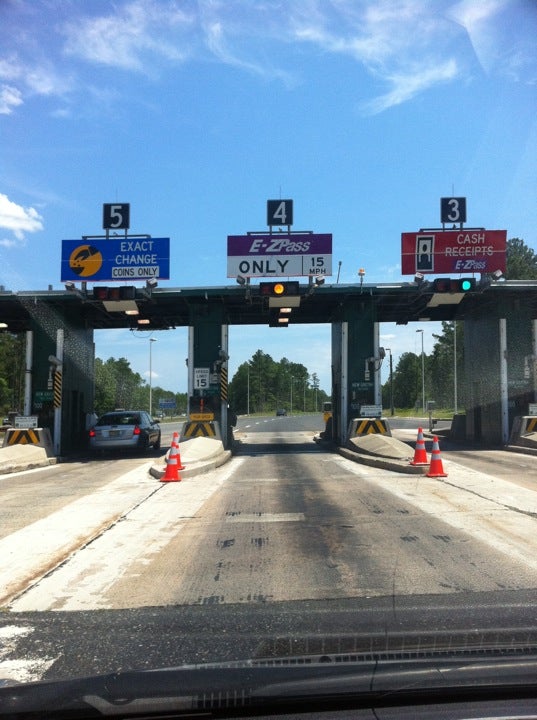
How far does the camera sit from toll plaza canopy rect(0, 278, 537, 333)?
69.1 ft

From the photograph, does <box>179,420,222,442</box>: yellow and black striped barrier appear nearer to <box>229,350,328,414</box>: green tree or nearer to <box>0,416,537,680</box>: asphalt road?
<box>0,416,537,680</box>: asphalt road

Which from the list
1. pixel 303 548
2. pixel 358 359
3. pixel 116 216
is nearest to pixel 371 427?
pixel 358 359

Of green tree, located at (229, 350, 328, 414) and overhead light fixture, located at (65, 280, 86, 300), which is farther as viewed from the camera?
green tree, located at (229, 350, 328, 414)

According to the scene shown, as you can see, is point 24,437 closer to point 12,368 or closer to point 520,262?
point 12,368

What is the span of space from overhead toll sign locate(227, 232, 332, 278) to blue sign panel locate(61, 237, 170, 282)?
7.36ft

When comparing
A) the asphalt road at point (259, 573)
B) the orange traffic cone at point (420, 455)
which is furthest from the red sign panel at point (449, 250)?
the asphalt road at point (259, 573)


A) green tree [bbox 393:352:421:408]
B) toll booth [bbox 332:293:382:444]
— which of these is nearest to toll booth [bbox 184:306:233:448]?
toll booth [bbox 332:293:382:444]

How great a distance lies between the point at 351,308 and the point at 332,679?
20022 mm

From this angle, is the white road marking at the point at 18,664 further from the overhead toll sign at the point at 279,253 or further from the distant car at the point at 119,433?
the overhead toll sign at the point at 279,253

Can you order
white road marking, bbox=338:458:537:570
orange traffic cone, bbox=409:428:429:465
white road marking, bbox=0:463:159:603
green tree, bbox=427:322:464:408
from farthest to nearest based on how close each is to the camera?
1. green tree, bbox=427:322:464:408
2. orange traffic cone, bbox=409:428:429:465
3. white road marking, bbox=338:458:537:570
4. white road marking, bbox=0:463:159:603


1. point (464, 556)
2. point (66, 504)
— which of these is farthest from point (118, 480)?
point (464, 556)

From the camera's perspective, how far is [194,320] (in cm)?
2261

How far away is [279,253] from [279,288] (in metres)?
1.63

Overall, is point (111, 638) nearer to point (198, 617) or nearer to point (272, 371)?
point (198, 617)
